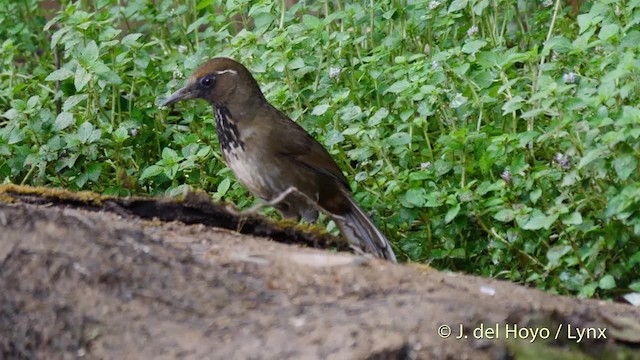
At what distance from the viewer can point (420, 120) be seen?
18.4ft

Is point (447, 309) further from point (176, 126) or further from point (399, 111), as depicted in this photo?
point (176, 126)

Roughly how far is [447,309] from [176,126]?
332cm

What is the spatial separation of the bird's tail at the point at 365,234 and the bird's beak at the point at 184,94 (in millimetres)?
949

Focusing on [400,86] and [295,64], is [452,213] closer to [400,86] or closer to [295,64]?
[400,86]

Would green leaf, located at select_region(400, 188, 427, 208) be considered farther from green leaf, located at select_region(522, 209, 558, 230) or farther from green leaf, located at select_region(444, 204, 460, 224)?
green leaf, located at select_region(522, 209, 558, 230)

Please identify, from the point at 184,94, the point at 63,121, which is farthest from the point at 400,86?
the point at 63,121

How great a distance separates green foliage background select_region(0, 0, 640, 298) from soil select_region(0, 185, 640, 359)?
0.99 m

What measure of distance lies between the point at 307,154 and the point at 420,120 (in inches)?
21.5

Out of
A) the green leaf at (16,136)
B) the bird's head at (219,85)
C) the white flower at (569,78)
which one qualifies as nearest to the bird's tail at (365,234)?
the bird's head at (219,85)

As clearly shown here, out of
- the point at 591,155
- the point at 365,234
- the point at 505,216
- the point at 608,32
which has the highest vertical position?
the point at 608,32

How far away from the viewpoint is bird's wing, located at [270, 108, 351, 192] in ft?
18.8

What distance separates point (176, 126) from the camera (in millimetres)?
6609

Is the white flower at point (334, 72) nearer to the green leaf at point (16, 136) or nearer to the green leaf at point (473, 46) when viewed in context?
the green leaf at point (473, 46)

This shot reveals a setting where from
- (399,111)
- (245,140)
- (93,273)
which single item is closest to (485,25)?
(399,111)
